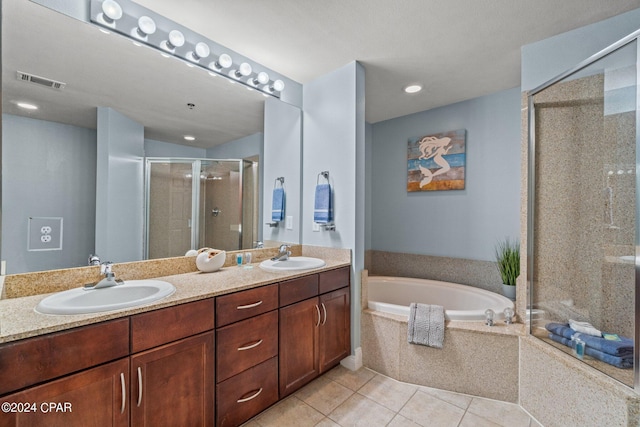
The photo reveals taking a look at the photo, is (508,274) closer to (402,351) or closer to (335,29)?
(402,351)

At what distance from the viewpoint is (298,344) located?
5.97 feet

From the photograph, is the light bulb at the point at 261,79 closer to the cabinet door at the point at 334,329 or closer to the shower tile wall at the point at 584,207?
A: the cabinet door at the point at 334,329

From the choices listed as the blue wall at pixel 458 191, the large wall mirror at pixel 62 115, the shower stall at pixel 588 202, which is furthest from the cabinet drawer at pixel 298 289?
the blue wall at pixel 458 191

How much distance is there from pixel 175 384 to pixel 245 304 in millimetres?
450

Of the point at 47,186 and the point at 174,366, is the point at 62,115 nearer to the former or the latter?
the point at 47,186

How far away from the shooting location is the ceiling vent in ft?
4.25

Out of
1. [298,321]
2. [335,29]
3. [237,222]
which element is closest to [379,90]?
[335,29]

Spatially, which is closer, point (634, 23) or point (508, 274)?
point (634, 23)

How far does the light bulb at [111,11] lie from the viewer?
1473 mm

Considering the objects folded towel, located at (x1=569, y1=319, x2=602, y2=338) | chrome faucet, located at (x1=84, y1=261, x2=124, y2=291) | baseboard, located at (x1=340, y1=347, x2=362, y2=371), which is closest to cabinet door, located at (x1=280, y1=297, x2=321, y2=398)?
baseboard, located at (x1=340, y1=347, x2=362, y2=371)

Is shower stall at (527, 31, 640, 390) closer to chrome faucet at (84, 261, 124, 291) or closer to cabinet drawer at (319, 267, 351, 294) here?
cabinet drawer at (319, 267, 351, 294)

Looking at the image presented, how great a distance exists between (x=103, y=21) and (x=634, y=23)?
3013mm

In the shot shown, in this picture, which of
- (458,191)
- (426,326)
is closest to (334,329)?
(426,326)

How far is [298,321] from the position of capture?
182 centimetres
